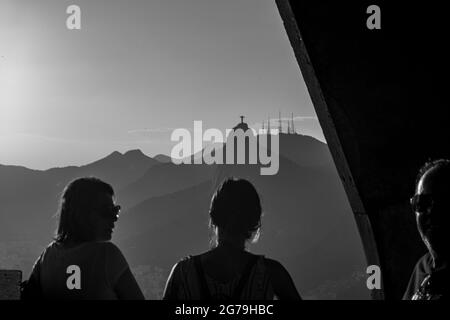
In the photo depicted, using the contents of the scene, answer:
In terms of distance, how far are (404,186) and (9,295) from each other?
9.57ft

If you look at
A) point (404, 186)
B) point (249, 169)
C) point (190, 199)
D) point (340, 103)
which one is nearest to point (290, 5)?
point (340, 103)

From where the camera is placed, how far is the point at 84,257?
2.47 meters

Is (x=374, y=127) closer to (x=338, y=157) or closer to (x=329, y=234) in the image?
(x=338, y=157)

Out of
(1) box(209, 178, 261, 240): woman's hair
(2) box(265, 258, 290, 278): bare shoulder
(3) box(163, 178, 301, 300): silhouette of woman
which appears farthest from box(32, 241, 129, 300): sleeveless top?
(2) box(265, 258, 290, 278): bare shoulder

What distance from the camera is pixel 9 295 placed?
8.85 ft

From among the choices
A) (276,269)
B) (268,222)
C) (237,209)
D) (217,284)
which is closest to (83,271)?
(217,284)

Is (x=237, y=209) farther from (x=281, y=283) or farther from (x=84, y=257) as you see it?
(x=84, y=257)

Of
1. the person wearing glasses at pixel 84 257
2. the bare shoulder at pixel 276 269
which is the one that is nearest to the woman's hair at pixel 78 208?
the person wearing glasses at pixel 84 257

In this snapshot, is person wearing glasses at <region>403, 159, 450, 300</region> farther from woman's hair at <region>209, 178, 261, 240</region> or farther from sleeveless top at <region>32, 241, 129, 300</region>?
sleeveless top at <region>32, 241, 129, 300</region>

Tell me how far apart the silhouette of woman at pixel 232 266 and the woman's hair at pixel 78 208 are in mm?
473

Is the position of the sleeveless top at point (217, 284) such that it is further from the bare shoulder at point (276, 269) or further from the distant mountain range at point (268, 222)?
the distant mountain range at point (268, 222)

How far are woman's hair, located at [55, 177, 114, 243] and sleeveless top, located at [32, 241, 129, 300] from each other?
0.05m

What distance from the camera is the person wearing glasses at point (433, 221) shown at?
163 centimetres
